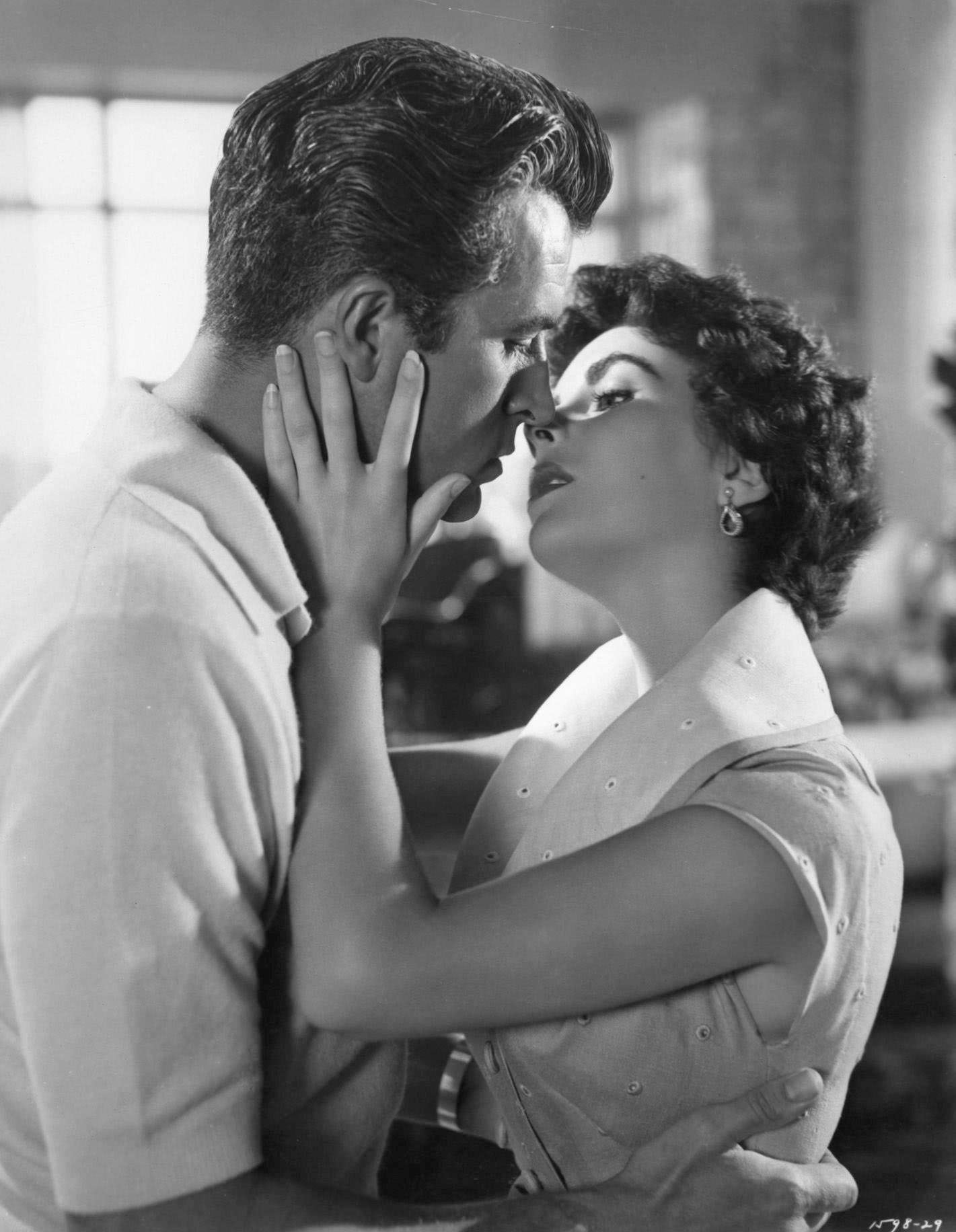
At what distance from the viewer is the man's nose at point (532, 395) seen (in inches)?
32.7

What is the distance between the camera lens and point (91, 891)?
620 millimetres

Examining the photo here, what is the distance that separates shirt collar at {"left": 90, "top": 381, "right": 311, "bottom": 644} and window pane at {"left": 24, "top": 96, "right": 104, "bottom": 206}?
173 millimetres

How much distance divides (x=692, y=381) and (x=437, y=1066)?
1.82 feet

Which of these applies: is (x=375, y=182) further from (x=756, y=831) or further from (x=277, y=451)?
(x=756, y=831)

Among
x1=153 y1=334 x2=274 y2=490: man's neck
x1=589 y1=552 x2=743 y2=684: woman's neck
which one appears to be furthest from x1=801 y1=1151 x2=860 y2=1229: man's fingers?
x1=153 y1=334 x2=274 y2=490: man's neck

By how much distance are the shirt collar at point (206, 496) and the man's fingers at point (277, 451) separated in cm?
2

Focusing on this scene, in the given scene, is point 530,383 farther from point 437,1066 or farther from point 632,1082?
point 437,1066

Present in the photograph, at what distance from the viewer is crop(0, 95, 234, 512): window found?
31.9 inches

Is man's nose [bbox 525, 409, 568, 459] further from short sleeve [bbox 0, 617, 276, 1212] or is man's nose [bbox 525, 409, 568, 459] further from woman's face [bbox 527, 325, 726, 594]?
short sleeve [bbox 0, 617, 276, 1212]

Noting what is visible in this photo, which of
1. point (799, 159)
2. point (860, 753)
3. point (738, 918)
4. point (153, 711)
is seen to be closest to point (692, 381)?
point (860, 753)

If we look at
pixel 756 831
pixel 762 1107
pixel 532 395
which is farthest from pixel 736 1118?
pixel 532 395

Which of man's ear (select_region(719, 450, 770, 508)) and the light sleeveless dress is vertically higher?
man's ear (select_region(719, 450, 770, 508))

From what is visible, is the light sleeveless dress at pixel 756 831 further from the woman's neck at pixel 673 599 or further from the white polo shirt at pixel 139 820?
the white polo shirt at pixel 139 820

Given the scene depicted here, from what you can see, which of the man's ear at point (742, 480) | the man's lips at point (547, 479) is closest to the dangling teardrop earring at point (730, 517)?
the man's ear at point (742, 480)
